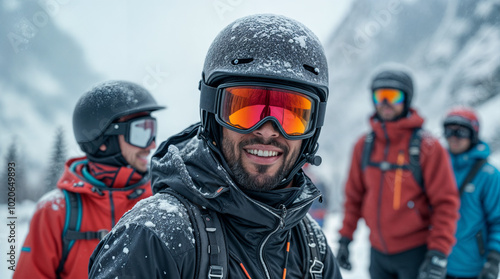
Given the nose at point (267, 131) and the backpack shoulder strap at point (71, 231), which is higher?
the nose at point (267, 131)

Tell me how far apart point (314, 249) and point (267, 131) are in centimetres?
70

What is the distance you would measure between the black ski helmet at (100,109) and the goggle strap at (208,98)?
1.27 m

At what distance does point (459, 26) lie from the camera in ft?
125

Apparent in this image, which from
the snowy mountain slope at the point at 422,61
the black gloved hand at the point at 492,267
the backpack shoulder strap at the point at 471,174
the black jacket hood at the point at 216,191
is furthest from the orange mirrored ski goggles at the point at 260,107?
the snowy mountain slope at the point at 422,61

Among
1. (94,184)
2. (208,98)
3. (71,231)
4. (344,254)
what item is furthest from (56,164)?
(208,98)

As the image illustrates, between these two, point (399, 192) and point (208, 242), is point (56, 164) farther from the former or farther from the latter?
point (208, 242)

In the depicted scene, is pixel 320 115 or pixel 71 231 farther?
pixel 71 231

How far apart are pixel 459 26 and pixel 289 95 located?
148 ft

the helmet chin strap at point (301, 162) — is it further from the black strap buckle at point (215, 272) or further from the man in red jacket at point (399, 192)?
the man in red jacket at point (399, 192)

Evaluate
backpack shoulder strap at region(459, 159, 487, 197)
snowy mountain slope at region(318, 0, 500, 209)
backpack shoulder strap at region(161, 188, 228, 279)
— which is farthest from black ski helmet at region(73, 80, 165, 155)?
snowy mountain slope at region(318, 0, 500, 209)

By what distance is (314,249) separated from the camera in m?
1.84

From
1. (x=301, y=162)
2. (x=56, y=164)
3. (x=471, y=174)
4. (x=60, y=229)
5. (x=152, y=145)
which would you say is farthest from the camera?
(x=56, y=164)

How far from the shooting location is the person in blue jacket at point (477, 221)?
3.96 metres

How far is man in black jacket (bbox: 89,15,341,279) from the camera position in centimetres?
133
